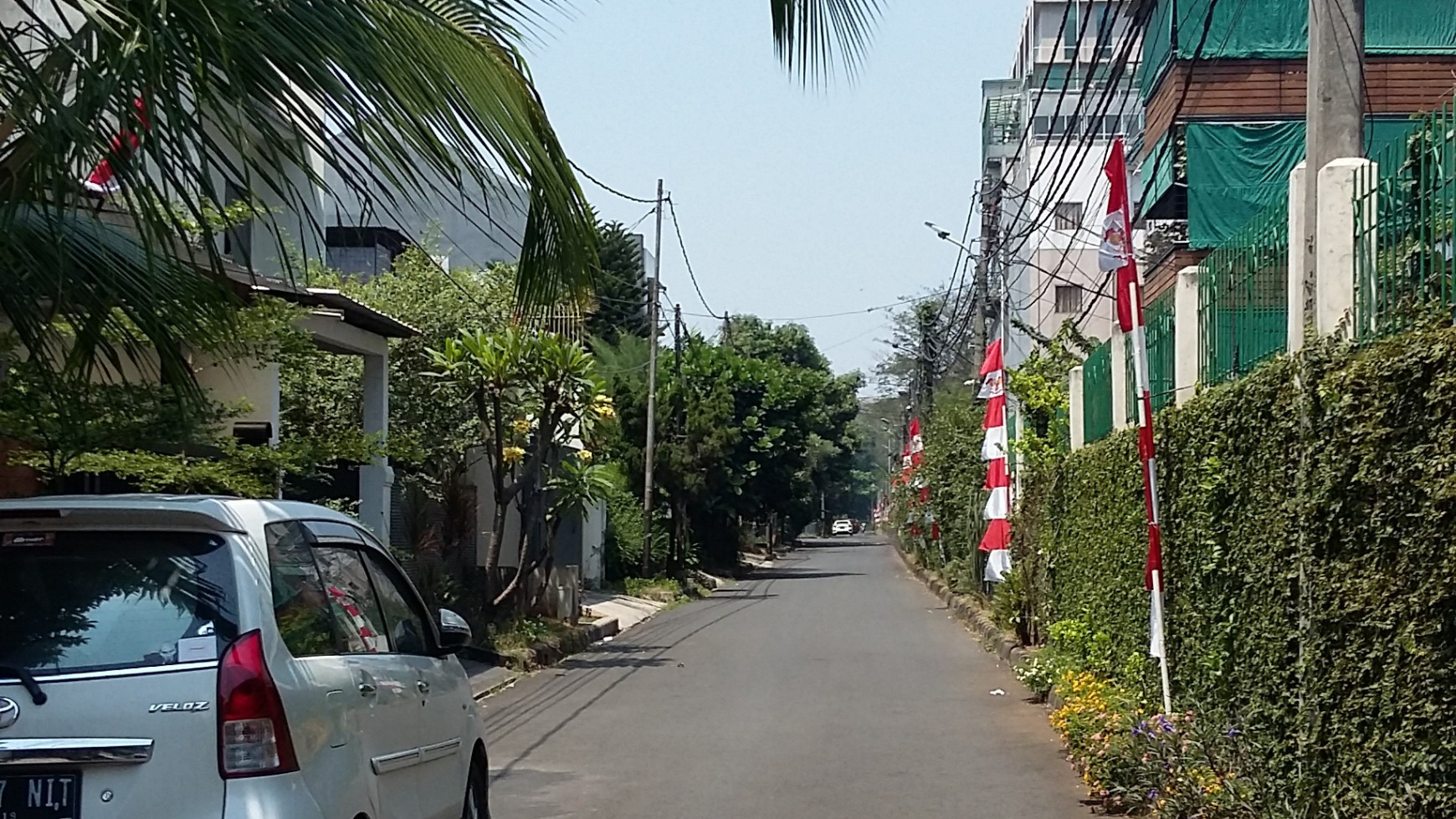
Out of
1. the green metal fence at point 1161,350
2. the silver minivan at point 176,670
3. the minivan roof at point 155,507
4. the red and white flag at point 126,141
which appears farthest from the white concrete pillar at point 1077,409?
the red and white flag at point 126,141

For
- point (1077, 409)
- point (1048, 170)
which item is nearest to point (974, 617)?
point (1077, 409)

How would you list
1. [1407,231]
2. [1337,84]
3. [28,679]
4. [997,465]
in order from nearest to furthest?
[28,679]
[1407,231]
[1337,84]
[997,465]

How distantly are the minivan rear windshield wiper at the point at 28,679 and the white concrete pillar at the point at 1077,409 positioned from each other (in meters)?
13.3

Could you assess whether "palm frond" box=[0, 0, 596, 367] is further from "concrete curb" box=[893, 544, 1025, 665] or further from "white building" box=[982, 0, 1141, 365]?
"white building" box=[982, 0, 1141, 365]

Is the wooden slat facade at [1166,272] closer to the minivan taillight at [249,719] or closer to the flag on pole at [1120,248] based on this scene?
the flag on pole at [1120,248]

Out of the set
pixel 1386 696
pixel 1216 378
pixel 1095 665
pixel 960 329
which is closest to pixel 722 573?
pixel 960 329

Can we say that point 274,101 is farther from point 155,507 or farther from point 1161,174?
point 1161,174

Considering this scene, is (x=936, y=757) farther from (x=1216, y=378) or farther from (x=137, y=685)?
(x=137, y=685)

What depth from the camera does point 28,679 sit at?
15.1 ft

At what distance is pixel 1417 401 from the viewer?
5.92 metres

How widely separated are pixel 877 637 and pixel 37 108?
20.2 meters

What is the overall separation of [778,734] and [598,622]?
481 inches

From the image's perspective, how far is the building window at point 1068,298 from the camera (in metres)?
51.6

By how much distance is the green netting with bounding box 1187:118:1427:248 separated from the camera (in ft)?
89.1
